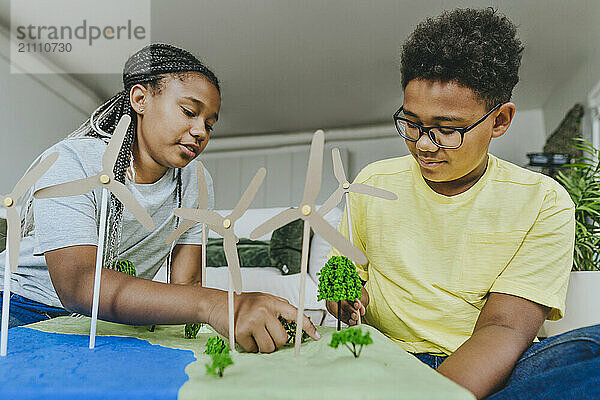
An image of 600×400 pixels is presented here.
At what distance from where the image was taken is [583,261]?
1742 mm

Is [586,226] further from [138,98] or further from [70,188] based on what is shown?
[70,188]

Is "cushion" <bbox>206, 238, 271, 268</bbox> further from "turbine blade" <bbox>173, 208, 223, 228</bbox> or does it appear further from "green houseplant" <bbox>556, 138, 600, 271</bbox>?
"turbine blade" <bbox>173, 208, 223, 228</bbox>

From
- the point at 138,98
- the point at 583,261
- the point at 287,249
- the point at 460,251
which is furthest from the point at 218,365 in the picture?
the point at 287,249

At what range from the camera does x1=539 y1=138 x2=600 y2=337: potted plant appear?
1.26m

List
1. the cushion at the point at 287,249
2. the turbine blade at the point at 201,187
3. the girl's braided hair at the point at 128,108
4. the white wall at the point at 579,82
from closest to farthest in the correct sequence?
1. the turbine blade at the point at 201,187
2. the girl's braided hair at the point at 128,108
3. the cushion at the point at 287,249
4. the white wall at the point at 579,82

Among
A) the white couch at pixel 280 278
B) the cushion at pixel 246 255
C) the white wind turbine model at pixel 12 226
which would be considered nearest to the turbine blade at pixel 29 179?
the white wind turbine model at pixel 12 226

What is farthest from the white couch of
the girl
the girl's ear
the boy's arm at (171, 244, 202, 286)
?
the girl's ear

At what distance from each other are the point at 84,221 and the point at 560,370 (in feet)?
2.29

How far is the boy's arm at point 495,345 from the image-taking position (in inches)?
26.8

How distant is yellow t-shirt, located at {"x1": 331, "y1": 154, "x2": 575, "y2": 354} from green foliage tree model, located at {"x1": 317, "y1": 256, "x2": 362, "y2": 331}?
282 mm

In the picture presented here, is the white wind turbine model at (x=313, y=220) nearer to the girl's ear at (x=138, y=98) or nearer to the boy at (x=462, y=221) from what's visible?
the boy at (x=462, y=221)

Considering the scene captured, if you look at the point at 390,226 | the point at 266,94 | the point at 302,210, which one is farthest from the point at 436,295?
the point at 266,94

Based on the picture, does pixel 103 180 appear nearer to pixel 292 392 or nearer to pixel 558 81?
pixel 292 392

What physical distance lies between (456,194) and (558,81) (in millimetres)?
3892
